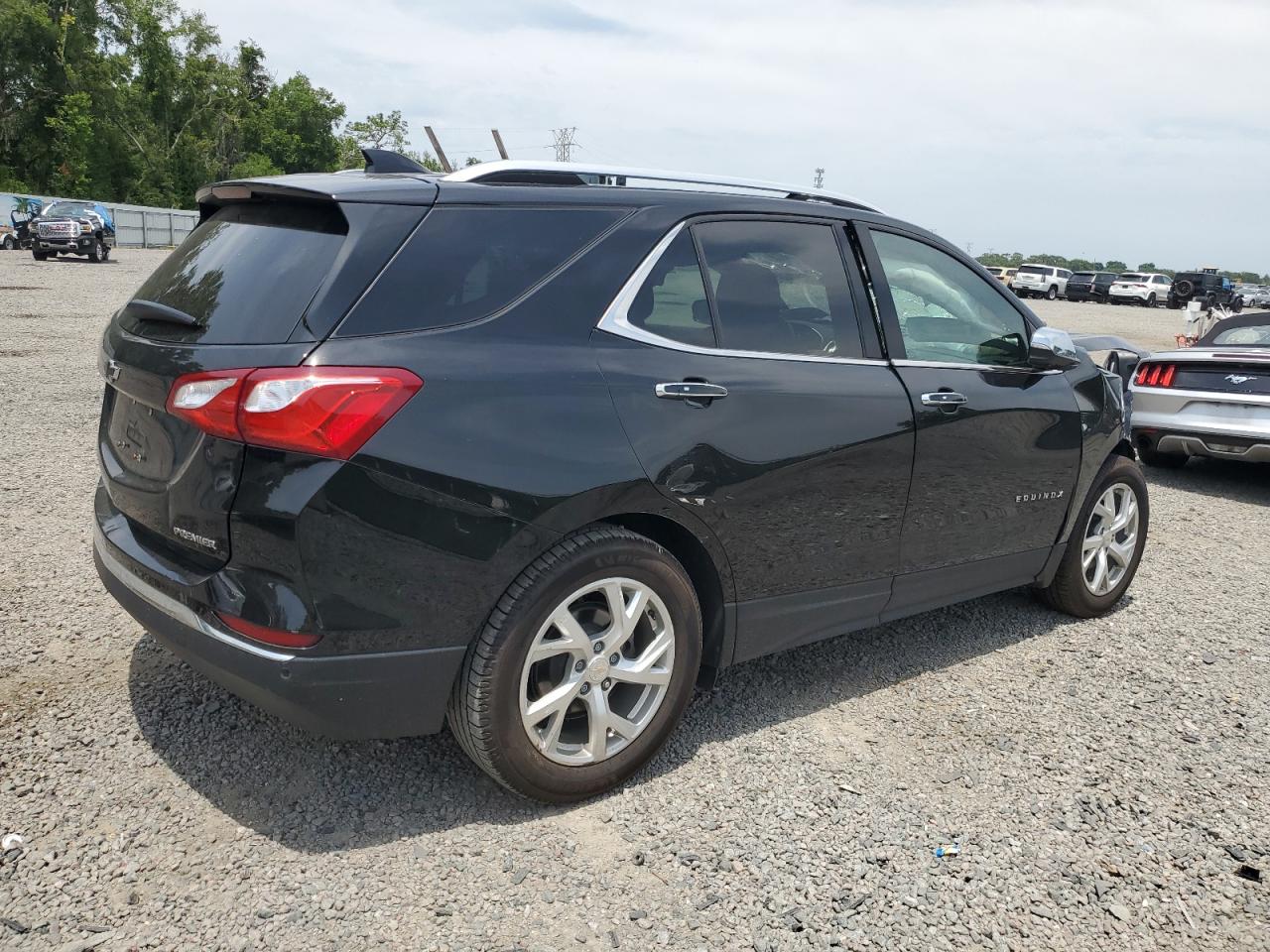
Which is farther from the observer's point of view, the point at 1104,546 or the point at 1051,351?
the point at 1104,546

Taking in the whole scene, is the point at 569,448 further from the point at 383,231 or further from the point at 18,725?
the point at 18,725

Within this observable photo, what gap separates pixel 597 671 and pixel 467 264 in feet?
3.95

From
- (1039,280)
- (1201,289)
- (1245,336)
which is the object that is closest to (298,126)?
(1039,280)

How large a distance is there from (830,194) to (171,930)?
3.16m

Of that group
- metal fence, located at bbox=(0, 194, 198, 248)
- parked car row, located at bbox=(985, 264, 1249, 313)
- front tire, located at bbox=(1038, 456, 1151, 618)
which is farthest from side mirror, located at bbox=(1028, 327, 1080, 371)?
metal fence, located at bbox=(0, 194, 198, 248)

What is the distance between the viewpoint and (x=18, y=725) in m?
3.27

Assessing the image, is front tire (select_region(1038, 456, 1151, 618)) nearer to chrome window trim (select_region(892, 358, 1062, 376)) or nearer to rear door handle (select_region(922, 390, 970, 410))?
chrome window trim (select_region(892, 358, 1062, 376))

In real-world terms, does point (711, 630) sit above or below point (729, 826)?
above

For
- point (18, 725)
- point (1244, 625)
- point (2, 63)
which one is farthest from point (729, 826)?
point (2, 63)

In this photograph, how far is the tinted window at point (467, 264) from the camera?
8.82 ft

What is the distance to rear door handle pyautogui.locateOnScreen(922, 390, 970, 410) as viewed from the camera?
379 centimetres

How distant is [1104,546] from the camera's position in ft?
16.0

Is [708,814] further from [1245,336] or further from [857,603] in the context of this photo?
[1245,336]

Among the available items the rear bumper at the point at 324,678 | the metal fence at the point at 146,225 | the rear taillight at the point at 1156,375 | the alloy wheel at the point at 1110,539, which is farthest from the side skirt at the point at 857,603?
the metal fence at the point at 146,225
